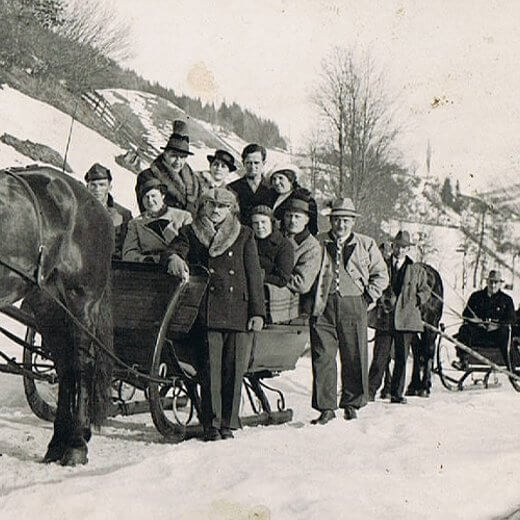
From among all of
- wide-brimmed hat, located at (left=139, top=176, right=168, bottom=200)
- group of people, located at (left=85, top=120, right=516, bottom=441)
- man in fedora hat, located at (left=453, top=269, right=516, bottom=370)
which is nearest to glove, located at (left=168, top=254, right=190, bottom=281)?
group of people, located at (left=85, top=120, right=516, bottom=441)

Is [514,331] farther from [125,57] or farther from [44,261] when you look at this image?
[125,57]

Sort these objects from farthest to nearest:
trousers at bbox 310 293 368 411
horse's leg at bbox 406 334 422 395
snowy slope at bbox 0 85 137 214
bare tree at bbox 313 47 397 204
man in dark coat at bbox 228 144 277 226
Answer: snowy slope at bbox 0 85 137 214, bare tree at bbox 313 47 397 204, horse's leg at bbox 406 334 422 395, man in dark coat at bbox 228 144 277 226, trousers at bbox 310 293 368 411

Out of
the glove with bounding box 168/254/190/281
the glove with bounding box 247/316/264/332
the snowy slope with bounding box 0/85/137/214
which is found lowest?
the glove with bounding box 247/316/264/332

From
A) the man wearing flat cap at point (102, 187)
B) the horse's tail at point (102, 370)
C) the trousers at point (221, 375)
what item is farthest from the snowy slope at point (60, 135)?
the horse's tail at point (102, 370)

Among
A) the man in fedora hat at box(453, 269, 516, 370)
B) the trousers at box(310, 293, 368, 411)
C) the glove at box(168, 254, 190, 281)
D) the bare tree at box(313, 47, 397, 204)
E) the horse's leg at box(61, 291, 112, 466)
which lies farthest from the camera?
the bare tree at box(313, 47, 397, 204)

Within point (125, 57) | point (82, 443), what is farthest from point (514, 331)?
point (125, 57)

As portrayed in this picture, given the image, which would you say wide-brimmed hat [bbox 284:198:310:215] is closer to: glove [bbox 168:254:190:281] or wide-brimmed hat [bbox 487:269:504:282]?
glove [bbox 168:254:190:281]

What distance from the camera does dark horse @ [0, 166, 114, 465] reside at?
5391mm

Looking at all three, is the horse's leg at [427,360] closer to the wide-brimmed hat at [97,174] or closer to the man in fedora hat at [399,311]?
the man in fedora hat at [399,311]

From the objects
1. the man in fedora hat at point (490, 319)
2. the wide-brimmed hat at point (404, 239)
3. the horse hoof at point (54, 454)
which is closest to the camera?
the horse hoof at point (54, 454)

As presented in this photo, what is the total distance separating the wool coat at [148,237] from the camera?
6.93 metres

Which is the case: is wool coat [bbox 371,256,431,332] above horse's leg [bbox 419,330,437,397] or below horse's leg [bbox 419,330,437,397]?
above

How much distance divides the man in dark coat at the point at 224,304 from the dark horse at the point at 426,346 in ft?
16.2

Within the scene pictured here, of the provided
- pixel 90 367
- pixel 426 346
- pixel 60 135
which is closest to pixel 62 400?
pixel 90 367
